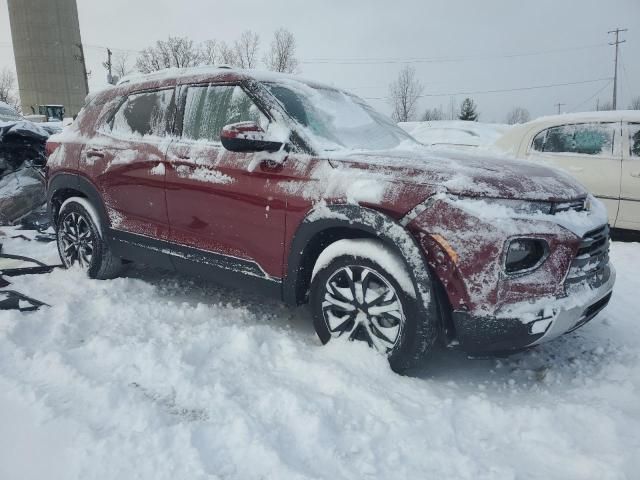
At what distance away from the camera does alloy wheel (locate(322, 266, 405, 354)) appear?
255 centimetres

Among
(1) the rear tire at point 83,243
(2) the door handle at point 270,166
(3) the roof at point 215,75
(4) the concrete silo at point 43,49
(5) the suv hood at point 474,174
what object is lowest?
(1) the rear tire at point 83,243

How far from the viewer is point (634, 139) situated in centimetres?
540

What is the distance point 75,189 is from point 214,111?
171 cm

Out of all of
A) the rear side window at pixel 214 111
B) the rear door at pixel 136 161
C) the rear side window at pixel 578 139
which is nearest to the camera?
the rear side window at pixel 214 111

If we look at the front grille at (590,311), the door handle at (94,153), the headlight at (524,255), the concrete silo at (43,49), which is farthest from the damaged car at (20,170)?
the concrete silo at (43,49)

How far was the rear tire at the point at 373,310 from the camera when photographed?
2.43 m

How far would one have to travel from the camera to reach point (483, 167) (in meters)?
2.59

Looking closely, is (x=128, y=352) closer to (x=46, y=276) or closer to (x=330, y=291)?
(x=330, y=291)

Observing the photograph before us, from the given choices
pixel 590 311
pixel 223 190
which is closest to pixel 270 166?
pixel 223 190

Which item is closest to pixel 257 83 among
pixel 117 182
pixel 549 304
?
pixel 117 182

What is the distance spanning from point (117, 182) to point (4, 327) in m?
1.34

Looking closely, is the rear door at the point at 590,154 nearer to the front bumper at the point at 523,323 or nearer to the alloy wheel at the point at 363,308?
the front bumper at the point at 523,323

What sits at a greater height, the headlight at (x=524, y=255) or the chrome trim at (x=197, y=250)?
the headlight at (x=524, y=255)

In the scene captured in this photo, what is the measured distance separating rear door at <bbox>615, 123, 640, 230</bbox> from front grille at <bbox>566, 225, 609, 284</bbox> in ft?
10.6
